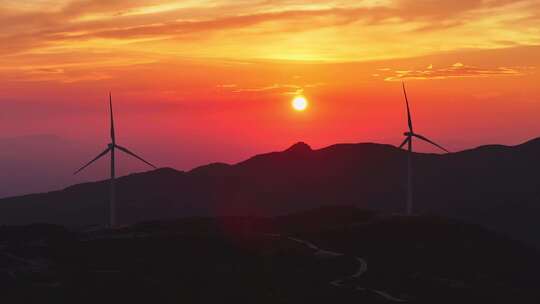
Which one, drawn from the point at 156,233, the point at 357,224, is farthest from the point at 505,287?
the point at 156,233

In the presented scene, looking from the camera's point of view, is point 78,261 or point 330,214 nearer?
point 78,261

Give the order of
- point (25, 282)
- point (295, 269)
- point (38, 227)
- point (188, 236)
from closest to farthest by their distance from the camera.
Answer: point (25, 282) → point (295, 269) → point (188, 236) → point (38, 227)

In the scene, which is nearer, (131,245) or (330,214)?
(131,245)

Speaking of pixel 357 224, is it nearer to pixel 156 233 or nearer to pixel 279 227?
pixel 279 227

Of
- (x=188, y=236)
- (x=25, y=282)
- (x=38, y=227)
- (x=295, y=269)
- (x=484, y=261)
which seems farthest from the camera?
(x=38, y=227)

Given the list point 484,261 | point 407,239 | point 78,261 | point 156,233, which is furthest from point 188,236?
point 484,261

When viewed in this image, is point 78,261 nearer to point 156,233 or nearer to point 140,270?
point 140,270
